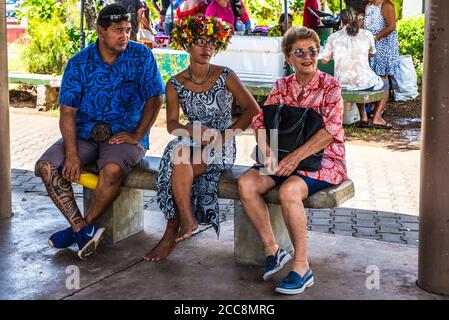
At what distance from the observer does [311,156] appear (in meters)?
4.58

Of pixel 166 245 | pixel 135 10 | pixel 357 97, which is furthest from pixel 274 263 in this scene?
pixel 135 10

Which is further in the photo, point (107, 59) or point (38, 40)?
point (38, 40)

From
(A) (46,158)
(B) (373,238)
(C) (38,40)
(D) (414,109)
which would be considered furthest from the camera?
(C) (38,40)

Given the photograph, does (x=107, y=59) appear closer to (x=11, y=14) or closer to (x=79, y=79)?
(x=79, y=79)

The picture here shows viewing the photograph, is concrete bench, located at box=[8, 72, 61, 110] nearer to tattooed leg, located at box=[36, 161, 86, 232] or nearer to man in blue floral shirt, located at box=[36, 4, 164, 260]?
man in blue floral shirt, located at box=[36, 4, 164, 260]

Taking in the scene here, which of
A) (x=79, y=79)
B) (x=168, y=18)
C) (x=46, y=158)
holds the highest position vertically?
(x=168, y=18)

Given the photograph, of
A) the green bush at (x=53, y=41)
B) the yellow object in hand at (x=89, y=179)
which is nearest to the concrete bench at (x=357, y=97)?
the green bush at (x=53, y=41)

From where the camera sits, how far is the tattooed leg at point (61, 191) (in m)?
5.00

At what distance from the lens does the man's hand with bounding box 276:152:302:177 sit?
4.54m

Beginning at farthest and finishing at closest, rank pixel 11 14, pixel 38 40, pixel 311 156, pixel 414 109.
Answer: pixel 11 14 < pixel 38 40 < pixel 414 109 < pixel 311 156

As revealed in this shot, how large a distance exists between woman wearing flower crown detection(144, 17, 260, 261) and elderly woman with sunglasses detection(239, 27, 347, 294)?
290 mm

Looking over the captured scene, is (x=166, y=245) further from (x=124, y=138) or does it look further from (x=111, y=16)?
(x=111, y=16)
